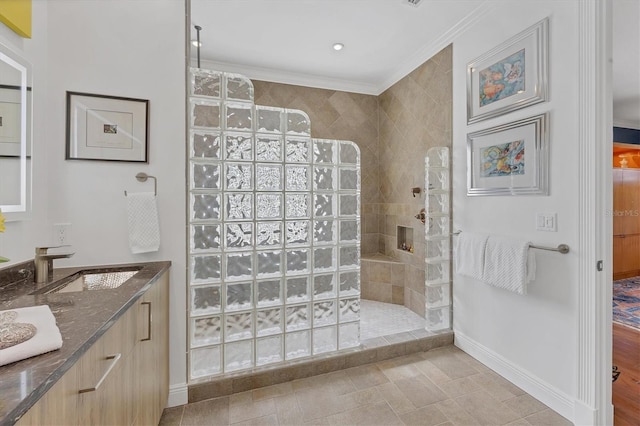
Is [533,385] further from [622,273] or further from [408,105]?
[622,273]

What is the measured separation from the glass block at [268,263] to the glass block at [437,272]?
138cm

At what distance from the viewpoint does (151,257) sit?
173 cm

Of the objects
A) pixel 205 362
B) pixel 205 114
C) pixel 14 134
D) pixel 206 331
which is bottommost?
pixel 205 362

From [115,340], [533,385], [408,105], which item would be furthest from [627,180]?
[115,340]

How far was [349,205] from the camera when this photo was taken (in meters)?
2.18

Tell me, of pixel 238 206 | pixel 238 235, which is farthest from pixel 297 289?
pixel 238 206

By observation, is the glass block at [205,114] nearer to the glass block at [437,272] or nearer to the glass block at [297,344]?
the glass block at [297,344]

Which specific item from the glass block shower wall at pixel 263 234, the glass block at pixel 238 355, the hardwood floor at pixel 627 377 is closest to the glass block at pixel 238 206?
the glass block shower wall at pixel 263 234

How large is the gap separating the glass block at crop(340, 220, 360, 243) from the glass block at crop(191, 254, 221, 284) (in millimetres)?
895

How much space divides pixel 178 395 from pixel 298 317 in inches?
34.3

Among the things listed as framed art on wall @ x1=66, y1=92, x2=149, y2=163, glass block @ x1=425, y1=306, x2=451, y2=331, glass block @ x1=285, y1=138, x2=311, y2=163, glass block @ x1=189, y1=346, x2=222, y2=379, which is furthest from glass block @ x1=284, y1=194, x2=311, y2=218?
glass block @ x1=425, y1=306, x2=451, y2=331

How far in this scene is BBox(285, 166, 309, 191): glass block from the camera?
2.01m

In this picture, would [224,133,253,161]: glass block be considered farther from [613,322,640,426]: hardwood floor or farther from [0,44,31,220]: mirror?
[613,322,640,426]: hardwood floor

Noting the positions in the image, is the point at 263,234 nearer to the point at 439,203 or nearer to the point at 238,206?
the point at 238,206
